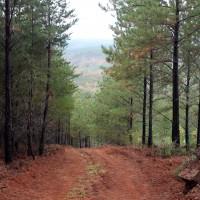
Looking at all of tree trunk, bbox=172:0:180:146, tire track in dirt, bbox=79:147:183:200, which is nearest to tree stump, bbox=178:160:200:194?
tire track in dirt, bbox=79:147:183:200

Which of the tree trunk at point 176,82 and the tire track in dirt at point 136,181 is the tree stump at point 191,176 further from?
the tree trunk at point 176,82

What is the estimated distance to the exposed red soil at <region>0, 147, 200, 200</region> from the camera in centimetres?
1370

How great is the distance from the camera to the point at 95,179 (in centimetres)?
1619

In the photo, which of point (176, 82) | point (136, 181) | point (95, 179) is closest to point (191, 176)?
point (136, 181)

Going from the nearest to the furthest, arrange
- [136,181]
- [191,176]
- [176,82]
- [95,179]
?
[191,176] < [136,181] < [95,179] < [176,82]

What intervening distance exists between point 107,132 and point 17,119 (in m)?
24.7

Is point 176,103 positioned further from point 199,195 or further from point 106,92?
point 106,92

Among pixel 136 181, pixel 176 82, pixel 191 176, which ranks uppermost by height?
pixel 176 82

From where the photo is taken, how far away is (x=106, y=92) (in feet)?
134

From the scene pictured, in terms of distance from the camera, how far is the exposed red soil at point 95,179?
13.7m

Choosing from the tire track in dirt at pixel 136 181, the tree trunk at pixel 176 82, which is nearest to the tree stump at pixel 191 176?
the tire track in dirt at pixel 136 181

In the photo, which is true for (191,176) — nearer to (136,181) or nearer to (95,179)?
(136,181)

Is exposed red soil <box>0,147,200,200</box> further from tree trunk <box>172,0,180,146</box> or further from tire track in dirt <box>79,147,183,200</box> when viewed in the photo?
tree trunk <box>172,0,180,146</box>

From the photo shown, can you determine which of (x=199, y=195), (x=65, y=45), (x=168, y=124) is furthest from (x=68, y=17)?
(x=168, y=124)
